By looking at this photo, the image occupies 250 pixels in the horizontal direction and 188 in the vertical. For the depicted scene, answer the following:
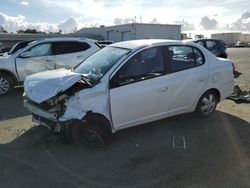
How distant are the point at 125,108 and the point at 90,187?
5.61 ft

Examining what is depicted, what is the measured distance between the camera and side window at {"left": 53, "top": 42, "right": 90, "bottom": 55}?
11039 millimetres

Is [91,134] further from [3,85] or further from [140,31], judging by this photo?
[140,31]

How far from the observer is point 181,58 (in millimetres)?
6477

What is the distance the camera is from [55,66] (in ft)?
35.7

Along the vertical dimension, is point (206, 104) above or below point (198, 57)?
below

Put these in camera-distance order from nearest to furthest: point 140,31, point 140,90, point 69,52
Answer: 1. point 140,90
2. point 69,52
3. point 140,31

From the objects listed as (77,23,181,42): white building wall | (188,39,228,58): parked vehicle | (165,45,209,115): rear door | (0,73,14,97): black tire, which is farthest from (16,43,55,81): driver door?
(77,23,181,42): white building wall

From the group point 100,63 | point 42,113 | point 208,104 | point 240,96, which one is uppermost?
point 100,63

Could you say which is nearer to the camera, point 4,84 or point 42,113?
point 42,113

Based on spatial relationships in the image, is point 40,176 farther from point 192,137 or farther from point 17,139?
point 192,137

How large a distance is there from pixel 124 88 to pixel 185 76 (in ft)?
4.86

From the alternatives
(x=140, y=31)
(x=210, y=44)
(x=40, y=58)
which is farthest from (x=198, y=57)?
(x=140, y=31)

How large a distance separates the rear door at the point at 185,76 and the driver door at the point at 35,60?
18.3ft

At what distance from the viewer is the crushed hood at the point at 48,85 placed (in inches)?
205
